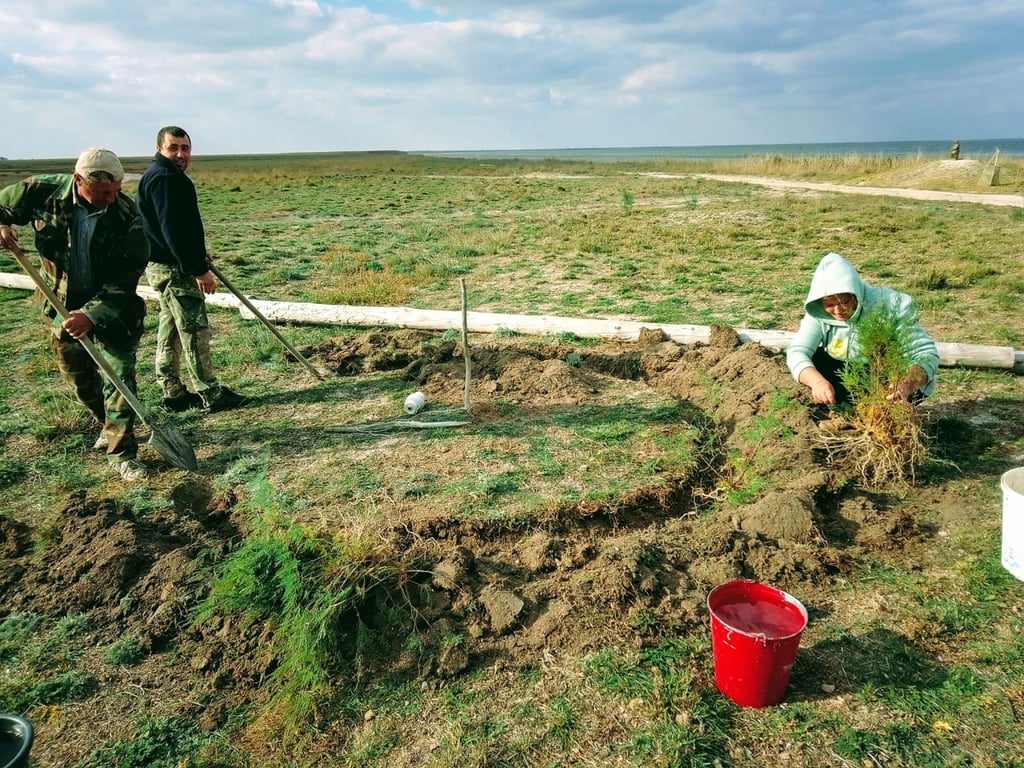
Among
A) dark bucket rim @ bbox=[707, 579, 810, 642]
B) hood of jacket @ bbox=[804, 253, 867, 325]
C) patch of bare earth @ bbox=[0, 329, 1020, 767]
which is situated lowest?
patch of bare earth @ bbox=[0, 329, 1020, 767]

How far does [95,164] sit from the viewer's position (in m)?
4.52

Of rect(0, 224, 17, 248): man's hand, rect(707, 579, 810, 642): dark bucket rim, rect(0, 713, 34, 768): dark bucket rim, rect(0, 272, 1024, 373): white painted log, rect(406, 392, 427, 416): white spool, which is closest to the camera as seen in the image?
rect(0, 713, 34, 768): dark bucket rim

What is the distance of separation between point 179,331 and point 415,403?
211 cm

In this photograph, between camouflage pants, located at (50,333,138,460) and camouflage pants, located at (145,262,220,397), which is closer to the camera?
camouflage pants, located at (50,333,138,460)

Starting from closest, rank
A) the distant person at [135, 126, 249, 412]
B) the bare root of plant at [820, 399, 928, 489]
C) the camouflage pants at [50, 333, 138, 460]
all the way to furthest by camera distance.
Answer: the bare root of plant at [820, 399, 928, 489], the camouflage pants at [50, 333, 138, 460], the distant person at [135, 126, 249, 412]

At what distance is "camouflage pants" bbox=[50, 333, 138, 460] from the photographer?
499cm

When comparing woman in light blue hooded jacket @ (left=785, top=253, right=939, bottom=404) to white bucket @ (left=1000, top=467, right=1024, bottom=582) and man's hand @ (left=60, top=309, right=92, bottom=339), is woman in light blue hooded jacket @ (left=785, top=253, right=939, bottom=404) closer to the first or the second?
white bucket @ (left=1000, top=467, right=1024, bottom=582)

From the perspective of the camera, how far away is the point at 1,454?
17.6 feet

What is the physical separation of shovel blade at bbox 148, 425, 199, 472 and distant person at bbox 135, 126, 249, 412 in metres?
1.26

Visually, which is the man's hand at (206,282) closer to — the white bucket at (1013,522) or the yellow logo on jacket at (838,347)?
the yellow logo on jacket at (838,347)

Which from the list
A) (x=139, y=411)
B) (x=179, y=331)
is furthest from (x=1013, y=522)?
(x=179, y=331)

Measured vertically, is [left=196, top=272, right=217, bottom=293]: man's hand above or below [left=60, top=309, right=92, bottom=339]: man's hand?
above

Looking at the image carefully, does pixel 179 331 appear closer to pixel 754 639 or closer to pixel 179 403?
pixel 179 403

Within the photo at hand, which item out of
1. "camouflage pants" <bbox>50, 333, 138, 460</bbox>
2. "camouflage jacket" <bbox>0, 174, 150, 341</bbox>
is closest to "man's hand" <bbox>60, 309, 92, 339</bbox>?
"camouflage jacket" <bbox>0, 174, 150, 341</bbox>
